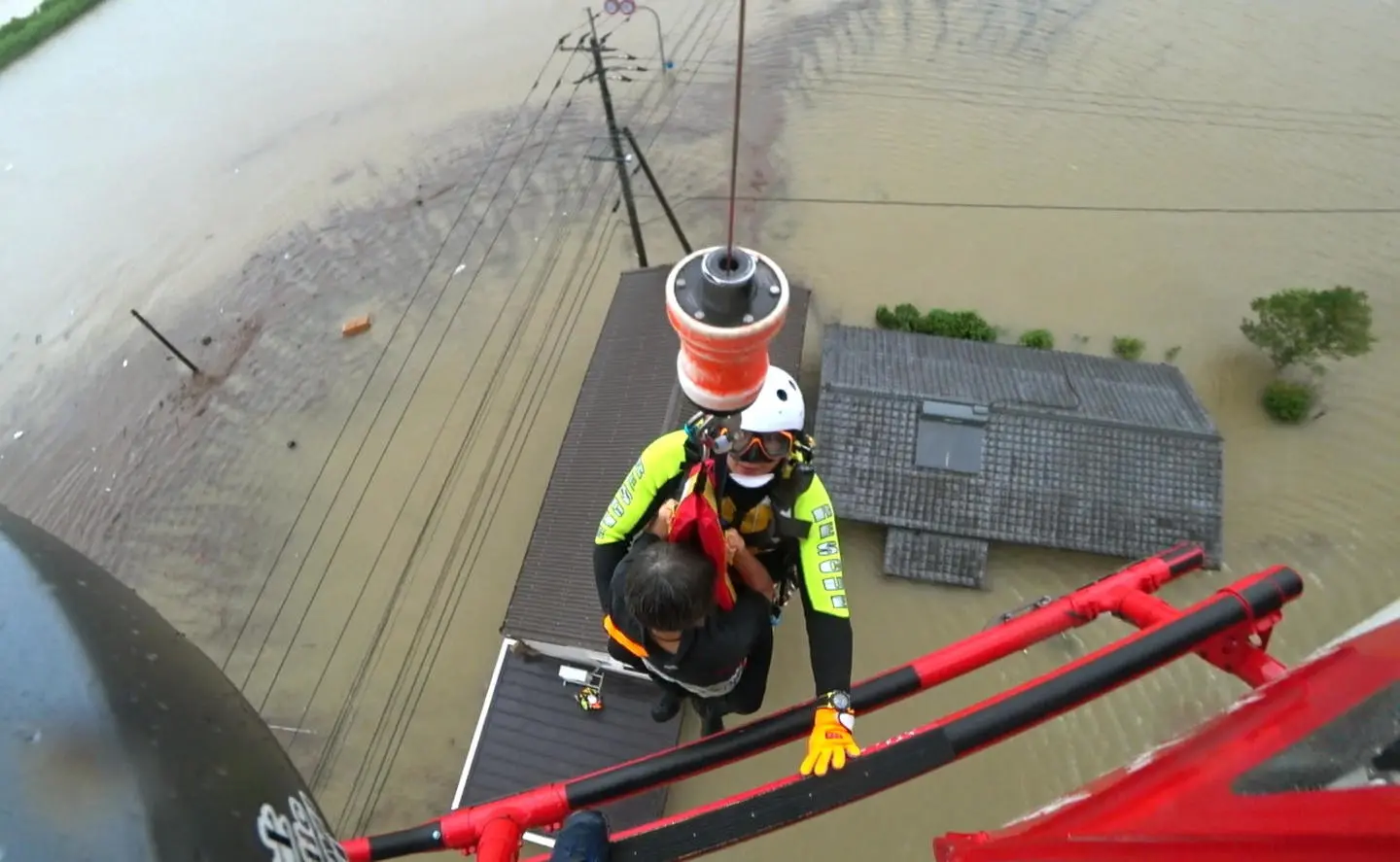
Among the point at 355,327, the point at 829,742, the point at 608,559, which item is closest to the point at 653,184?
the point at 355,327

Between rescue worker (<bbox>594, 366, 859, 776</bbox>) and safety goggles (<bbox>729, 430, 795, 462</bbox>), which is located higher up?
safety goggles (<bbox>729, 430, 795, 462</bbox>)

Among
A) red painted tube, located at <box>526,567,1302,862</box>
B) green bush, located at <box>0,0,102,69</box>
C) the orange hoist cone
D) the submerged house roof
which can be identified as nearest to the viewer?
the orange hoist cone

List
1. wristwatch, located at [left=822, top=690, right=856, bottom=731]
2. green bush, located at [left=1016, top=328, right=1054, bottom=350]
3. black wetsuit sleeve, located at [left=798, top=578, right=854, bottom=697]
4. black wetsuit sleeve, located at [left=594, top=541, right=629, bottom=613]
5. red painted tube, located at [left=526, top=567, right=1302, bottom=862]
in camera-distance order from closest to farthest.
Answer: red painted tube, located at [left=526, top=567, right=1302, bottom=862] < wristwatch, located at [left=822, top=690, right=856, bottom=731] < black wetsuit sleeve, located at [left=798, top=578, right=854, bottom=697] < black wetsuit sleeve, located at [left=594, top=541, right=629, bottom=613] < green bush, located at [left=1016, top=328, right=1054, bottom=350]

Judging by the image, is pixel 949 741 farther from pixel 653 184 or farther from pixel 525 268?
pixel 525 268

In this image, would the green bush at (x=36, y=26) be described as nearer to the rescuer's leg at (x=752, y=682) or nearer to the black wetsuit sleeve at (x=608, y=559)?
the black wetsuit sleeve at (x=608, y=559)

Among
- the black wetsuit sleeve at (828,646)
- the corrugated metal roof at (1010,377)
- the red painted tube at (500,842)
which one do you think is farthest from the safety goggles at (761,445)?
the corrugated metal roof at (1010,377)

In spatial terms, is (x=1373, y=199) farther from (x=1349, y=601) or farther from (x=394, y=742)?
(x=394, y=742)

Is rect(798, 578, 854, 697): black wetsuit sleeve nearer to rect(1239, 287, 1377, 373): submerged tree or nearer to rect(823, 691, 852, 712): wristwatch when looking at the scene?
rect(823, 691, 852, 712): wristwatch

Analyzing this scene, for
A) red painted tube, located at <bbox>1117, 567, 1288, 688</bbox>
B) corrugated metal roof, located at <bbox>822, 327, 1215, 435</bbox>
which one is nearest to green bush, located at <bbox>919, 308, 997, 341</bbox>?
corrugated metal roof, located at <bbox>822, 327, 1215, 435</bbox>
